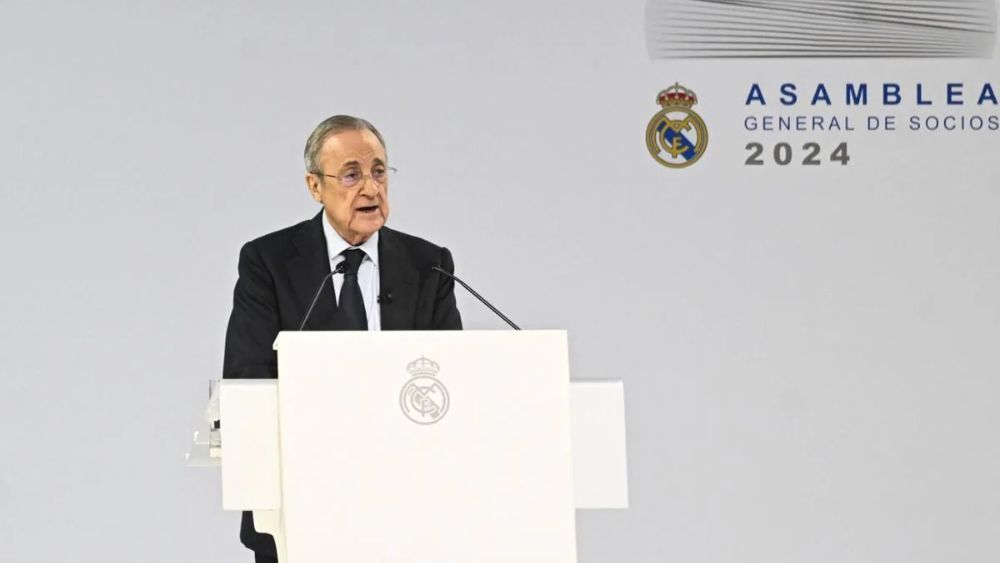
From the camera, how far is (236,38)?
417 centimetres

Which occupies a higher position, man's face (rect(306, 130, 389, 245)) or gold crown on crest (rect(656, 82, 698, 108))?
gold crown on crest (rect(656, 82, 698, 108))

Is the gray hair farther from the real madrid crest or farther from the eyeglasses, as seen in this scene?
the real madrid crest

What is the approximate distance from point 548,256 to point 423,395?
2.27m

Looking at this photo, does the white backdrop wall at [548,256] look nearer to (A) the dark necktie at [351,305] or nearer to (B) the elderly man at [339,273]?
(B) the elderly man at [339,273]

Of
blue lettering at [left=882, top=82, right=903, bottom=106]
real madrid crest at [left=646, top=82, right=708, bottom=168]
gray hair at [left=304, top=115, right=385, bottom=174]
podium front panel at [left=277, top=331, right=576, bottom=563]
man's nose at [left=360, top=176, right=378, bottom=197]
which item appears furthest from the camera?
blue lettering at [left=882, top=82, right=903, bottom=106]

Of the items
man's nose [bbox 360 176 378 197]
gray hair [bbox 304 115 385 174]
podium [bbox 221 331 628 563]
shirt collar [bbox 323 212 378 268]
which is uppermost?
gray hair [bbox 304 115 385 174]

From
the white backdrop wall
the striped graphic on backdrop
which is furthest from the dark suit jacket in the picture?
the striped graphic on backdrop

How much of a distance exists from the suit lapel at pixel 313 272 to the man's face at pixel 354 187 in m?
0.06

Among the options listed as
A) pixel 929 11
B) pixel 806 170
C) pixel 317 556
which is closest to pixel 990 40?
pixel 929 11

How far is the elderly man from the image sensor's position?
3238 millimetres

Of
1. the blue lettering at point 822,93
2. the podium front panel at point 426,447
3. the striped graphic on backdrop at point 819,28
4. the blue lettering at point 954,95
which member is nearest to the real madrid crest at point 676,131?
the striped graphic on backdrop at point 819,28

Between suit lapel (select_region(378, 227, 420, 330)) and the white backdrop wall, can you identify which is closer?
suit lapel (select_region(378, 227, 420, 330))

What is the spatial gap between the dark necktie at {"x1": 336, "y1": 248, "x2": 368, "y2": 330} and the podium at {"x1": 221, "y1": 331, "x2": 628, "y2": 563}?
115 centimetres

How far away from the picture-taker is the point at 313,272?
11.0ft
